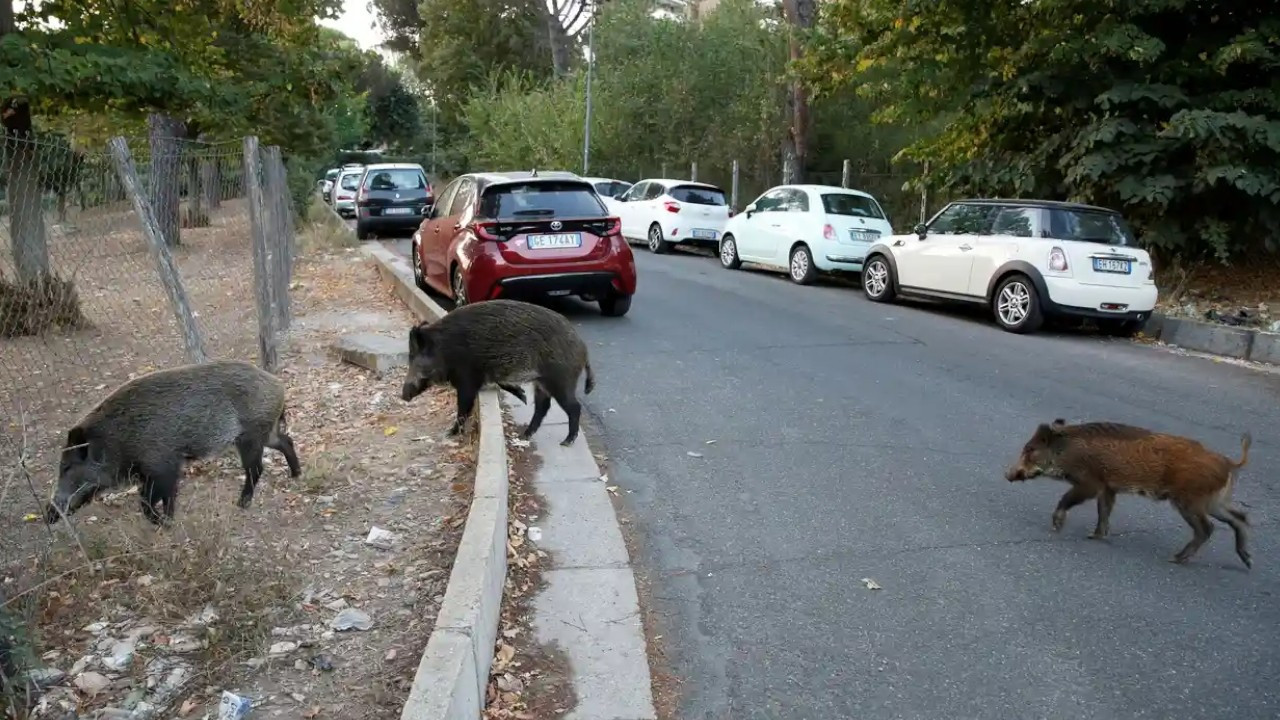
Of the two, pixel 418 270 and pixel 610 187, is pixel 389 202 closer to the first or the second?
pixel 610 187

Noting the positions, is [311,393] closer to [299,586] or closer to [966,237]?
[299,586]

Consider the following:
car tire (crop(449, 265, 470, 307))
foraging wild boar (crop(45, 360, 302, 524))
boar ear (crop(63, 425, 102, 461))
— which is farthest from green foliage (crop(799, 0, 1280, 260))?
boar ear (crop(63, 425, 102, 461))

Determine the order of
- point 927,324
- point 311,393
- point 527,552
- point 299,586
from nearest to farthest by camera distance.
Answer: point 299,586
point 527,552
point 311,393
point 927,324

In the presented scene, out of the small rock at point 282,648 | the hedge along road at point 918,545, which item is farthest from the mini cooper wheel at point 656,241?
the small rock at point 282,648

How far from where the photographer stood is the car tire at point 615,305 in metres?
11.8

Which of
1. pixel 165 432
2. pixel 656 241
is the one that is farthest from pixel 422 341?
pixel 656 241

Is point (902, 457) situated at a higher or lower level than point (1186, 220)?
lower

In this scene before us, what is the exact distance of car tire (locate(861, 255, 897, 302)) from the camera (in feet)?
46.6

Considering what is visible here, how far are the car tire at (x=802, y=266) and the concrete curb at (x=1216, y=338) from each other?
5352mm

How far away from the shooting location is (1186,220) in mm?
13719

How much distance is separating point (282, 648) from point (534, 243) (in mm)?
7614

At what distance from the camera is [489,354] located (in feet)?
20.8

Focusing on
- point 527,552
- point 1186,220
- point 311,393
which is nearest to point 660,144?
point 1186,220

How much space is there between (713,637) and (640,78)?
29121mm
